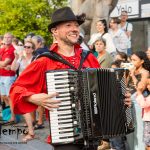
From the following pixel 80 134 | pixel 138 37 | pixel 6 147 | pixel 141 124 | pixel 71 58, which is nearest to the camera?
pixel 80 134

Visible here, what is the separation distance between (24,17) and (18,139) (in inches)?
556

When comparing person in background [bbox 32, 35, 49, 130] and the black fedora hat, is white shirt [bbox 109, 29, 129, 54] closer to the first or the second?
person in background [bbox 32, 35, 49, 130]

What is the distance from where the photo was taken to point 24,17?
22062 millimetres

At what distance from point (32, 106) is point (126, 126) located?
828 mm

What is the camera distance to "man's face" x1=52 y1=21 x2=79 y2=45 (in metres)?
4.41

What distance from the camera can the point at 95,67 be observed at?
457 cm

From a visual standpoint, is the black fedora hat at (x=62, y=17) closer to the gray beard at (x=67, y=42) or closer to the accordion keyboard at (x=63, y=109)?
the gray beard at (x=67, y=42)

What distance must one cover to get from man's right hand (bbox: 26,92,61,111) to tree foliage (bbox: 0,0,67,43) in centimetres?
1725

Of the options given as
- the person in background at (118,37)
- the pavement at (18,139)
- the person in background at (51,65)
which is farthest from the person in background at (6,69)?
the person in background at (51,65)

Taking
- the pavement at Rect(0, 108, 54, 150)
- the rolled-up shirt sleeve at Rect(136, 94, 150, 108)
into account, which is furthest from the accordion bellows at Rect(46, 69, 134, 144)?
the pavement at Rect(0, 108, 54, 150)

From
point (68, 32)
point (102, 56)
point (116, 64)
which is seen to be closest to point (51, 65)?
point (68, 32)

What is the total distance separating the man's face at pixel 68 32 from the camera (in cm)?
441

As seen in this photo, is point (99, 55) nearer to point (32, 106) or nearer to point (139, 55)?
point (139, 55)

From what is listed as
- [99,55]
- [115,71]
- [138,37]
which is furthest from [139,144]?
[138,37]
